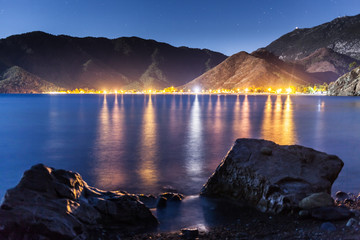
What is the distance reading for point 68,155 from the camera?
1864 centimetres

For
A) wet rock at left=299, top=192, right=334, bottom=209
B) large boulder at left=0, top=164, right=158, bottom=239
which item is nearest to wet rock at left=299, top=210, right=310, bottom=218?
wet rock at left=299, top=192, right=334, bottom=209

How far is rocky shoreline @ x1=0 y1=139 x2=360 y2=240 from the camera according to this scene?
581 cm

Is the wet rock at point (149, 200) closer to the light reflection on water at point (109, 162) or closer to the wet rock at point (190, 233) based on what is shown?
the light reflection on water at point (109, 162)

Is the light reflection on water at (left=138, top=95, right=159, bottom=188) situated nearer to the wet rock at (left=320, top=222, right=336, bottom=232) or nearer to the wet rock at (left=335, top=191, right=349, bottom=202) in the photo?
the wet rock at (left=335, top=191, right=349, bottom=202)

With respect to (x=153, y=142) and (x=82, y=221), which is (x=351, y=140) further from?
(x=82, y=221)

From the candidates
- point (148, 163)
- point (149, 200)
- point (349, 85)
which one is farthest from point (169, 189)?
point (349, 85)

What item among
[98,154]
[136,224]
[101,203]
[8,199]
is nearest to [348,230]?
[136,224]

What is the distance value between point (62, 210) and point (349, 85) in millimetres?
163277

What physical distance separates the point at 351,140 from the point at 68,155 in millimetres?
20386

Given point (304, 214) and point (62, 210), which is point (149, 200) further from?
point (304, 214)

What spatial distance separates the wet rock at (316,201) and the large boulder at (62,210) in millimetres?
3668

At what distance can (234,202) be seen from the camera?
932cm

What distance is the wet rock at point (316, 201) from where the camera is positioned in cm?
769

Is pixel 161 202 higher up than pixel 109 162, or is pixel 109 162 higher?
pixel 161 202
